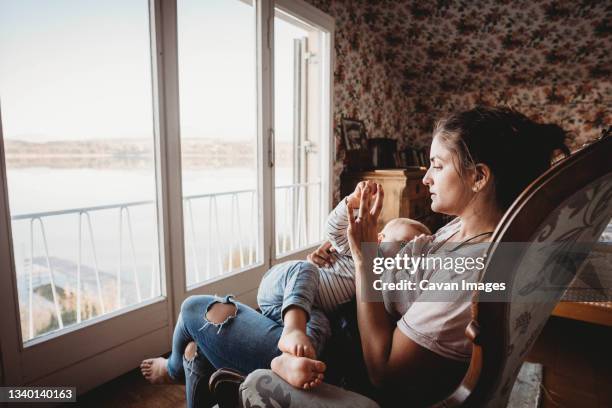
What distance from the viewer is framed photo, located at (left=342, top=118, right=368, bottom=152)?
347 centimetres

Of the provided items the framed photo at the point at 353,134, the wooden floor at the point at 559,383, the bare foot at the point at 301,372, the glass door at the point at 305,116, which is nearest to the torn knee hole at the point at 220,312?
the bare foot at the point at 301,372

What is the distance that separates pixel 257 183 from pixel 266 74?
0.74 metres

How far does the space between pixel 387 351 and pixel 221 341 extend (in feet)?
1.38

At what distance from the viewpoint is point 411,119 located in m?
4.79

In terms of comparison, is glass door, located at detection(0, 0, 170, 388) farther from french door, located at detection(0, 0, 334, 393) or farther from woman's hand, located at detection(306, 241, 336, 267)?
woman's hand, located at detection(306, 241, 336, 267)

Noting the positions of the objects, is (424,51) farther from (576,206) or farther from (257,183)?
(576,206)

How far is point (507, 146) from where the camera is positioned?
2.47ft

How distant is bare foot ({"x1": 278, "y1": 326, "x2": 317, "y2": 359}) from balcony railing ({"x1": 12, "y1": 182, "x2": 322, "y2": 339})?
138 centimetres

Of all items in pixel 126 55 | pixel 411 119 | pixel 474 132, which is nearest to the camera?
pixel 474 132

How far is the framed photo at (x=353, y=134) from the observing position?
3467 mm

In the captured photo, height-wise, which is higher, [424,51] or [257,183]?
[424,51]

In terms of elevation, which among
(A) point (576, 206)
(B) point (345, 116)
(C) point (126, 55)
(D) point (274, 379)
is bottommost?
(D) point (274, 379)

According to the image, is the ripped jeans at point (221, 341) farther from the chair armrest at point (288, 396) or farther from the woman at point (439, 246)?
the chair armrest at point (288, 396)

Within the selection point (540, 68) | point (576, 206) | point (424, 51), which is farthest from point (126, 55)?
point (540, 68)
